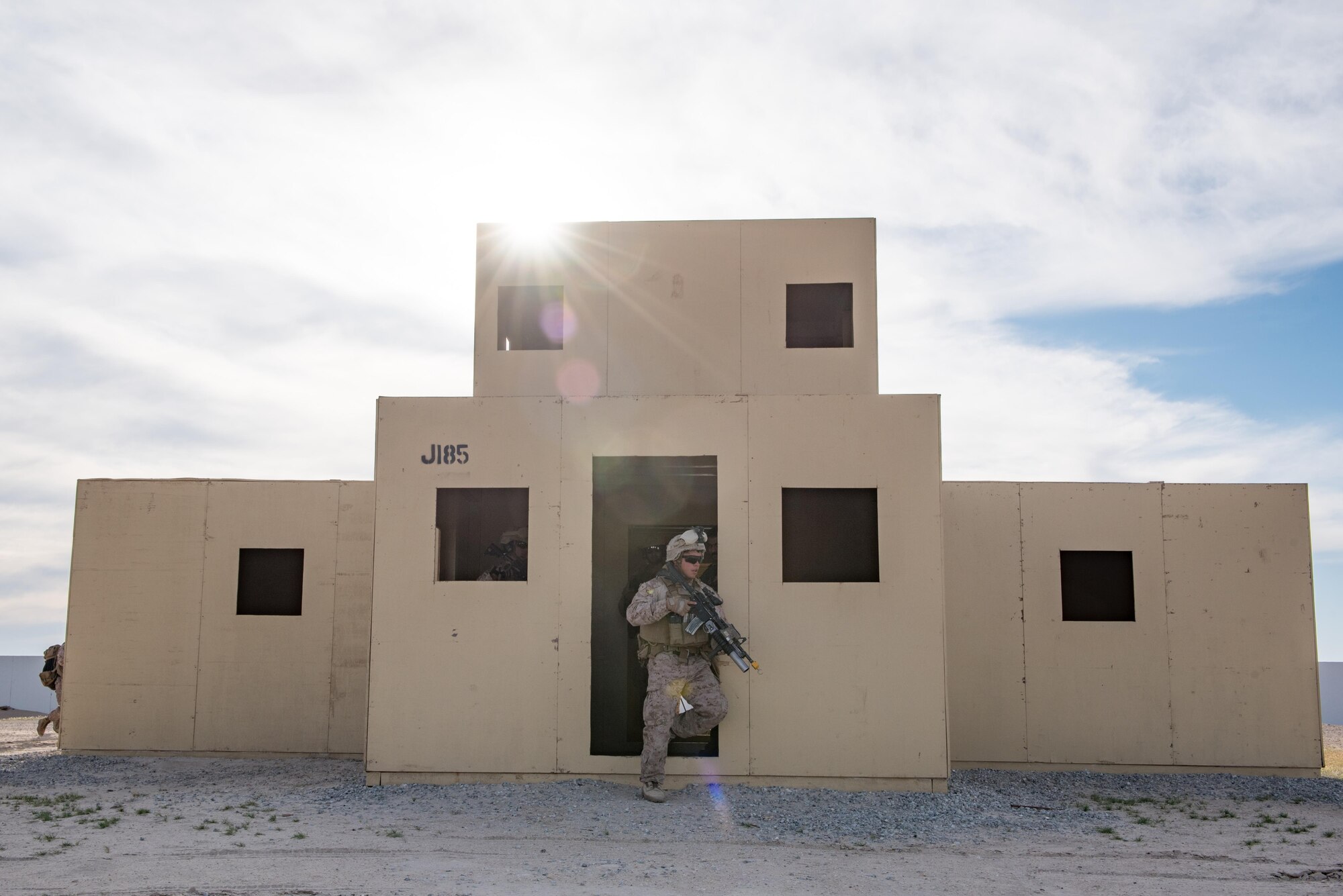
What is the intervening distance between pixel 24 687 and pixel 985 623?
20.3 meters

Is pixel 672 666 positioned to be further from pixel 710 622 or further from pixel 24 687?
pixel 24 687

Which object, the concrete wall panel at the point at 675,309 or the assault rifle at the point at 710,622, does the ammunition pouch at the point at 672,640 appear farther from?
the concrete wall panel at the point at 675,309

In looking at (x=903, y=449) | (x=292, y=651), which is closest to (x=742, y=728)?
(x=903, y=449)

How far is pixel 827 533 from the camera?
9.41 m

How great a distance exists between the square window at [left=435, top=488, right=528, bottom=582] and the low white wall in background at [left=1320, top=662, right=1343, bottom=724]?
738 inches

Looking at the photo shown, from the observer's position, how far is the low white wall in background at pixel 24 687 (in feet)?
75.0

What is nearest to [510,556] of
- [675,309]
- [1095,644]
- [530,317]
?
[530,317]

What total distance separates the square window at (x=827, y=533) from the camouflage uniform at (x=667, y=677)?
1125 mm

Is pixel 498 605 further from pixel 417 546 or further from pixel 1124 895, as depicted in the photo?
pixel 1124 895

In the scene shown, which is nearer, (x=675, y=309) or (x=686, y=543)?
(x=686, y=543)

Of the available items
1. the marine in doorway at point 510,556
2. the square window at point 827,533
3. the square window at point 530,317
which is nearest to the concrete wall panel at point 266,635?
the square window at point 530,317

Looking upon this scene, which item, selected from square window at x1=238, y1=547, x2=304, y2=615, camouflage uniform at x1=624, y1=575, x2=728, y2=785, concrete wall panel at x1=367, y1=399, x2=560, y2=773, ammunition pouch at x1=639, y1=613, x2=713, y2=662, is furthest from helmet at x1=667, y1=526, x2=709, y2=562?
square window at x1=238, y1=547, x2=304, y2=615

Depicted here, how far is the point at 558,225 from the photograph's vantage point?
1084 centimetres

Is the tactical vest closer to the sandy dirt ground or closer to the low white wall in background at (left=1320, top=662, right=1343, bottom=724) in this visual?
the sandy dirt ground
